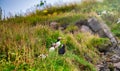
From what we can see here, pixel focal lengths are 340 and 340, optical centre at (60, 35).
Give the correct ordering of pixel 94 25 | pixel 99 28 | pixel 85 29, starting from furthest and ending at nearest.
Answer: pixel 94 25 → pixel 99 28 → pixel 85 29

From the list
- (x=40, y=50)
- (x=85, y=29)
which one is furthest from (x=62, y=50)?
(x=85, y=29)

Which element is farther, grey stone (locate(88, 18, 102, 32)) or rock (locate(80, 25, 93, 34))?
grey stone (locate(88, 18, 102, 32))

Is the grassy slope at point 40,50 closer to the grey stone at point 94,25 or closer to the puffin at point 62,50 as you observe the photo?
the puffin at point 62,50

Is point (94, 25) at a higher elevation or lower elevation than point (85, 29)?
higher

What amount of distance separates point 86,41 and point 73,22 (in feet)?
11.5

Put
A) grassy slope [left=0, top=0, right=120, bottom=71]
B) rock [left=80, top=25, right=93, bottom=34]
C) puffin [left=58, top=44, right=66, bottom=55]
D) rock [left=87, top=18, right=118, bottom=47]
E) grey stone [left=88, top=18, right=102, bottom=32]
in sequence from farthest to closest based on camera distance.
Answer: grey stone [left=88, top=18, right=102, bottom=32]
rock [left=87, top=18, right=118, bottom=47]
rock [left=80, top=25, right=93, bottom=34]
puffin [left=58, top=44, right=66, bottom=55]
grassy slope [left=0, top=0, right=120, bottom=71]

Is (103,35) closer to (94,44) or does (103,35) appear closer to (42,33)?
(94,44)

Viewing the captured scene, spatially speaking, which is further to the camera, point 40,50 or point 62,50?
point 62,50

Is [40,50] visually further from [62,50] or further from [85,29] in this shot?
[85,29]

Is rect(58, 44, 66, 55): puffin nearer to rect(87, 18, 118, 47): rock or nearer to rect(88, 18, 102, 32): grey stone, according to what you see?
rect(87, 18, 118, 47): rock

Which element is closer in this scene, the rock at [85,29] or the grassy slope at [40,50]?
the grassy slope at [40,50]

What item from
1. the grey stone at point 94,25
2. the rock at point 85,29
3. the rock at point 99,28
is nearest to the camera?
the rock at point 85,29

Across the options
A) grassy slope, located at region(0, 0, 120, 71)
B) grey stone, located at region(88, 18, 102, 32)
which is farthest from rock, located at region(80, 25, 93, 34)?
grassy slope, located at region(0, 0, 120, 71)

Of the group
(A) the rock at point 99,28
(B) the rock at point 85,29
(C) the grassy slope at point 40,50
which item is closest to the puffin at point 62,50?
(C) the grassy slope at point 40,50
